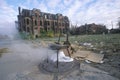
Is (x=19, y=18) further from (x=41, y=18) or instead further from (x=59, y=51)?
(x=59, y=51)

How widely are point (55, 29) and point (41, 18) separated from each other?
18.2 feet

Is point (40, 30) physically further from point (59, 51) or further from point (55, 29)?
point (59, 51)

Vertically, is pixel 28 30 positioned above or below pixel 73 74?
above

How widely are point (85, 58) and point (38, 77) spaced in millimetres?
3062

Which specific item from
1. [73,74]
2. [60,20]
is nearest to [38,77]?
[73,74]

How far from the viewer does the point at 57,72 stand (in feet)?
15.0

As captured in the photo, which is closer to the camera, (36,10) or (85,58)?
(85,58)

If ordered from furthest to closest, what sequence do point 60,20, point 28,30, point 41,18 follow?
point 60,20 < point 41,18 < point 28,30

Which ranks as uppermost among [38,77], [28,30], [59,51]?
[28,30]

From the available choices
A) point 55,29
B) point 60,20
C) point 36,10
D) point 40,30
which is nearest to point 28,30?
point 40,30

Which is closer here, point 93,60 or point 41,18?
point 93,60

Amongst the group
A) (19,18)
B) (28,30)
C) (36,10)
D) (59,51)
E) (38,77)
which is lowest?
(38,77)

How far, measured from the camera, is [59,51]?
5.72 m

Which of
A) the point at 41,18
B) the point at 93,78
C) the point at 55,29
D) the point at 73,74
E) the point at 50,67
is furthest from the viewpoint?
the point at 55,29
